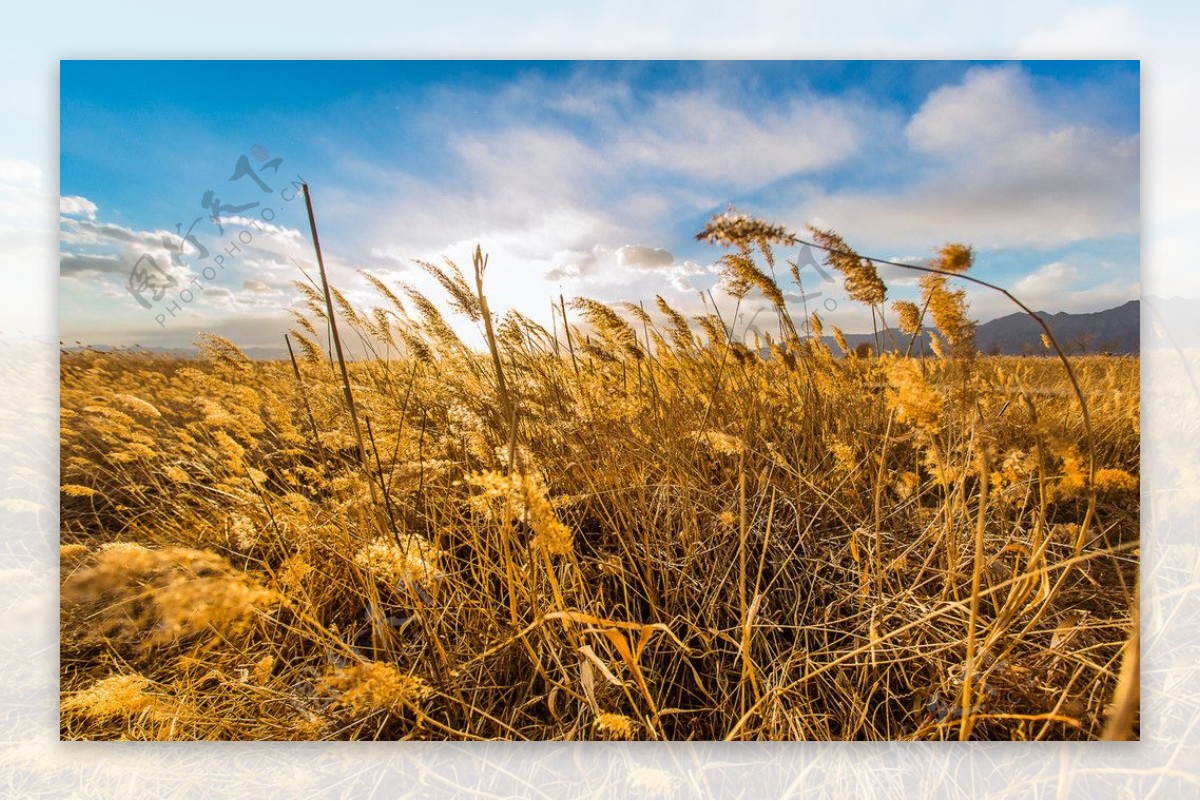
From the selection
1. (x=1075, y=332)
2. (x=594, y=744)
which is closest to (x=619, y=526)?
(x=594, y=744)

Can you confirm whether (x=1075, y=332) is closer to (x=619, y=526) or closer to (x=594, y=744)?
(x=619, y=526)

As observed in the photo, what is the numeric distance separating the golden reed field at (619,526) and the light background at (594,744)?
0.22 feet

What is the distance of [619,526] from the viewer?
1422mm

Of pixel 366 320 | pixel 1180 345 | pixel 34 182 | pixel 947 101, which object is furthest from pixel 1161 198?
pixel 34 182

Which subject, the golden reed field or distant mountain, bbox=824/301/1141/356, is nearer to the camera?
the golden reed field

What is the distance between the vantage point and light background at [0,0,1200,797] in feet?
4.40

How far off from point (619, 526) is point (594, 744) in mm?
426

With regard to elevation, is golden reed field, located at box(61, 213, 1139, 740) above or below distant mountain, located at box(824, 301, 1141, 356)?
below

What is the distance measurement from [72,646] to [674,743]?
1.25 m

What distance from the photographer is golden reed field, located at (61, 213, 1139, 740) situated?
4.11 feet

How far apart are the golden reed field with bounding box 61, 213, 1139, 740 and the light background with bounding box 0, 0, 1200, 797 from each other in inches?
2.6

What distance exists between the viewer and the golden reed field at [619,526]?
4.11ft

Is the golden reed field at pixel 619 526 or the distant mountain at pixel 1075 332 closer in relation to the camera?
the golden reed field at pixel 619 526

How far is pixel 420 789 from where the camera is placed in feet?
4.61
